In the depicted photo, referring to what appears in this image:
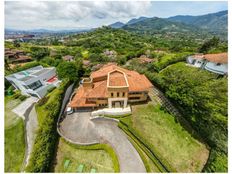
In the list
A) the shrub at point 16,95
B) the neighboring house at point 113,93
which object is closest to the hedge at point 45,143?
the neighboring house at point 113,93

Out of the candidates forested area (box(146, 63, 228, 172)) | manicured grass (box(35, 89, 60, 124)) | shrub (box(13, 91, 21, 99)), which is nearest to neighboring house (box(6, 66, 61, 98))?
shrub (box(13, 91, 21, 99))

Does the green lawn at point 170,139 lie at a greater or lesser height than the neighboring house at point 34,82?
lesser

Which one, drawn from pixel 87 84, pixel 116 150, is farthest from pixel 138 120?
pixel 87 84

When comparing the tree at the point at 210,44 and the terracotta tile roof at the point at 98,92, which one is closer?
the terracotta tile roof at the point at 98,92

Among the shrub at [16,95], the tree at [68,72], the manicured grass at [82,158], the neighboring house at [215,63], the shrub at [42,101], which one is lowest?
the manicured grass at [82,158]

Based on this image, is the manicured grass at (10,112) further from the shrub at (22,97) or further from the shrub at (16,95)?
Result: the shrub at (22,97)

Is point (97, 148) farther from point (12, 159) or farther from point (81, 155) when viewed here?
point (12, 159)

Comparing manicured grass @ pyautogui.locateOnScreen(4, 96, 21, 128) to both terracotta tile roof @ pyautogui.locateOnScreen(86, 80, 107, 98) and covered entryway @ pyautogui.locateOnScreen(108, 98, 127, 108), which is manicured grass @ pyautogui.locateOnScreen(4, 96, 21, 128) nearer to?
terracotta tile roof @ pyautogui.locateOnScreen(86, 80, 107, 98)
